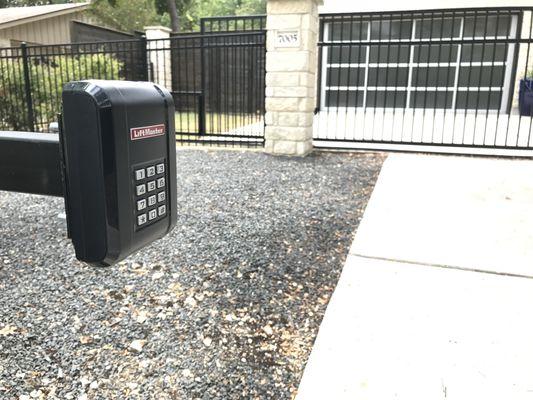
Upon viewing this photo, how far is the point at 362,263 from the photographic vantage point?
3184 millimetres

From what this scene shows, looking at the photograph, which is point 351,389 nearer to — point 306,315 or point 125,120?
point 306,315

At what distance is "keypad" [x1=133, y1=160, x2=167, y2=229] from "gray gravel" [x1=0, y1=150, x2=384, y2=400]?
121 centimetres

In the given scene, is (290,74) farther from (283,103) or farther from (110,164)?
(110,164)

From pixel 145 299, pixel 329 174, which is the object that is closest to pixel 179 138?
pixel 329 174

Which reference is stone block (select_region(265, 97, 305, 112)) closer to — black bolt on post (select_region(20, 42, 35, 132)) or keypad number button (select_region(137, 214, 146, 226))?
black bolt on post (select_region(20, 42, 35, 132))

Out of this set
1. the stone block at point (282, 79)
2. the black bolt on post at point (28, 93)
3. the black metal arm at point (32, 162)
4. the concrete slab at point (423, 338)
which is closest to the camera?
the black metal arm at point (32, 162)

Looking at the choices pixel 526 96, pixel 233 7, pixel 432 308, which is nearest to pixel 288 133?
pixel 432 308

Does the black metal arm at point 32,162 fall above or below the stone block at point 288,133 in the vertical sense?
above

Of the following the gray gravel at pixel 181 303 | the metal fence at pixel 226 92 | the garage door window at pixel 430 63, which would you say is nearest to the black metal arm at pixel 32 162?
the gray gravel at pixel 181 303

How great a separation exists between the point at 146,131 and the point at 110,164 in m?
0.13

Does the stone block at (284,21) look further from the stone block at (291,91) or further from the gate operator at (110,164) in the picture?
the gate operator at (110,164)

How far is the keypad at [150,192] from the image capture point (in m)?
0.96

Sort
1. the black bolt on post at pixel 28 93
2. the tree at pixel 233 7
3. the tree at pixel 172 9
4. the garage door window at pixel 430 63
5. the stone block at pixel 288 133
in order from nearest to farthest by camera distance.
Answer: the stone block at pixel 288 133 → the black bolt on post at pixel 28 93 → the garage door window at pixel 430 63 → the tree at pixel 172 9 → the tree at pixel 233 7

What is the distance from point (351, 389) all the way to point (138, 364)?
95 centimetres
